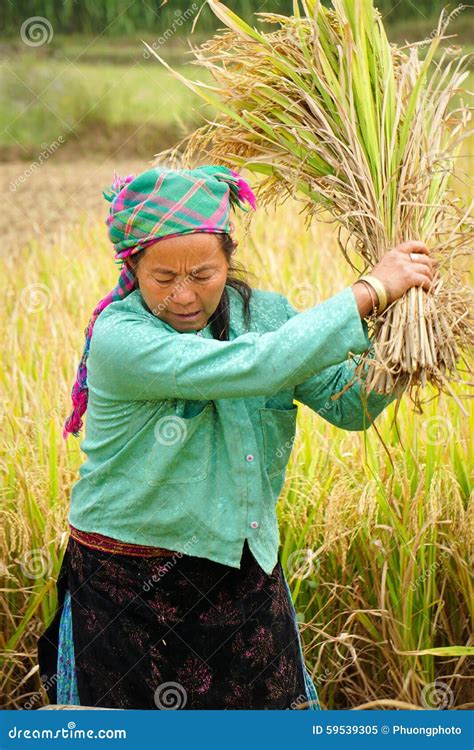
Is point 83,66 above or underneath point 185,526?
above

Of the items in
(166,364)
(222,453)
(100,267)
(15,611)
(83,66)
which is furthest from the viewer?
(83,66)

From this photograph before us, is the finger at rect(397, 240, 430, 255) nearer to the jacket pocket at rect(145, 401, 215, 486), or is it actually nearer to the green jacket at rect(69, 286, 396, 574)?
the green jacket at rect(69, 286, 396, 574)

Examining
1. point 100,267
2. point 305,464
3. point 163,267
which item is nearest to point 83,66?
point 100,267

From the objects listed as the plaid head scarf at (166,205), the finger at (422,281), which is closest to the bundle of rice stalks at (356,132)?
the finger at (422,281)

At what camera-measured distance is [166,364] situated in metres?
1.54

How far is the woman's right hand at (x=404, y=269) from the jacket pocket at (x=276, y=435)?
0.27m

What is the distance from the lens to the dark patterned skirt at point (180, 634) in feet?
5.52

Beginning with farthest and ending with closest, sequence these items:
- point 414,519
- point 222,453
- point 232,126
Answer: point 414,519 → point 232,126 → point 222,453

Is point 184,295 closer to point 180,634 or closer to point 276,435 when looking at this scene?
point 276,435

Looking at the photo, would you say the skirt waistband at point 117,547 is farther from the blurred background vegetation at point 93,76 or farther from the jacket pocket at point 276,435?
the blurred background vegetation at point 93,76

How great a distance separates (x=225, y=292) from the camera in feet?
5.65

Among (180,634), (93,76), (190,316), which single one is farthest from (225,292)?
(93,76)

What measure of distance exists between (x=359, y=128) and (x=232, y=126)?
0.76 ft

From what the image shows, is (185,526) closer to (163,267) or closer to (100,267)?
(163,267)
